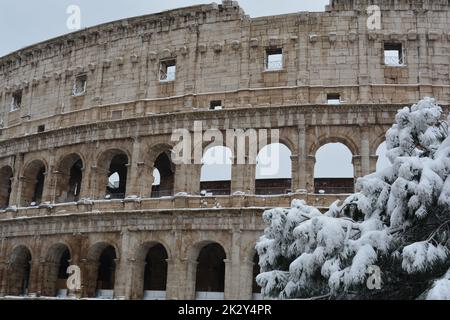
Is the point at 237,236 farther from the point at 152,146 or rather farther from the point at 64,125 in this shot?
the point at 64,125

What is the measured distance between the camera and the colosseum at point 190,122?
20.3m

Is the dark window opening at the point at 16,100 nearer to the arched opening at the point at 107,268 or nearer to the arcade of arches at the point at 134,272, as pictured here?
the arcade of arches at the point at 134,272

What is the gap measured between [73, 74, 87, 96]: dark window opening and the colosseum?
0.23ft

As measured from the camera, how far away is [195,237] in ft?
66.8

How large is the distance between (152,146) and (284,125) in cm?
557

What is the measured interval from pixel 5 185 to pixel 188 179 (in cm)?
1121

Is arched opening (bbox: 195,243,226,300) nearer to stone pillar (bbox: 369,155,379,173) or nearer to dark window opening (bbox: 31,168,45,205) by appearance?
→ stone pillar (bbox: 369,155,379,173)

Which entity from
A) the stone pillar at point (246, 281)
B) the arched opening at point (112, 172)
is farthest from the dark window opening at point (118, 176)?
the stone pillar at point (246, 281)

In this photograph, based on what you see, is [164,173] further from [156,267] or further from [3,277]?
[3,277]

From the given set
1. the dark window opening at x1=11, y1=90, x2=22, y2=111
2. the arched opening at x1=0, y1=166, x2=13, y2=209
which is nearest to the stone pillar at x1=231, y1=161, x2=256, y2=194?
the arched opening at x1=0, y1=166, x2=13, y2=209

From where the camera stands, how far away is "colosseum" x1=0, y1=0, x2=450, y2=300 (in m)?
20.3

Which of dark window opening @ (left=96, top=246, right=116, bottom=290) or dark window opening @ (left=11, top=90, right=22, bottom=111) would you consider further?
dark window opening @ (left=11, top=90, right=22, bottom=111)
